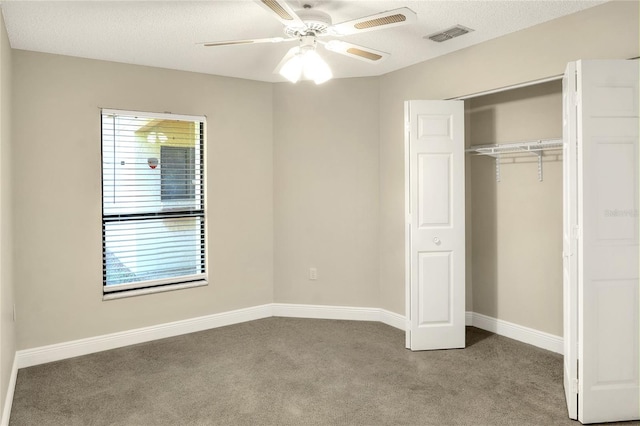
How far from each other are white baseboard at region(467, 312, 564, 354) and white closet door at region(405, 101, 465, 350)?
0.58 meters

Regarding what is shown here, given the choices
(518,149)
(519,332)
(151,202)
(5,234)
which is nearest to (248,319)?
(151,202)

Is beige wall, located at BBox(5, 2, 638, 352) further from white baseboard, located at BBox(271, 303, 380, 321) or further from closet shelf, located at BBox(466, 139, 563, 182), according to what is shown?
closet shelf, located at BBox(466, 139, 563, 182)

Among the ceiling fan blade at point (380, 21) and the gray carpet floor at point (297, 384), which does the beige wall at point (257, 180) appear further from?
the ceiling fan blade at point (380, 21)

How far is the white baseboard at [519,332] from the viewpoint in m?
3.87

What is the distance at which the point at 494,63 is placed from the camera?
3.62 meters

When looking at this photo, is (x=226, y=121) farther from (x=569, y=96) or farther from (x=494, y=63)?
(x=569, y=96)

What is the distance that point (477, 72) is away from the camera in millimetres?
3764

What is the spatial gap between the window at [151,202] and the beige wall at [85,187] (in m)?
0.09

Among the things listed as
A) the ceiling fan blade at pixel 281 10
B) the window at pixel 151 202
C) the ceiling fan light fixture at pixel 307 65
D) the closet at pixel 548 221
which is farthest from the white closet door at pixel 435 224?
the window at pixel 151 202

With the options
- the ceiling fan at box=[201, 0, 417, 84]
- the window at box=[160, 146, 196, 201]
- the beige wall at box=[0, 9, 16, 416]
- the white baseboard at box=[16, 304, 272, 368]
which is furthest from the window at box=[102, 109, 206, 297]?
the ceiling fan at box=[201, 0, 417, 84]

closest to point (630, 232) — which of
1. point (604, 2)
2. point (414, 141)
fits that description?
point (604, 2)

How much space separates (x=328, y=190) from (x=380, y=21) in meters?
2.59

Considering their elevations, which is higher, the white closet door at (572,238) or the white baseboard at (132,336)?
the white closet door at (572,238)

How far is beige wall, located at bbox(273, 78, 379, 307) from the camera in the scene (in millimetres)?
4844
